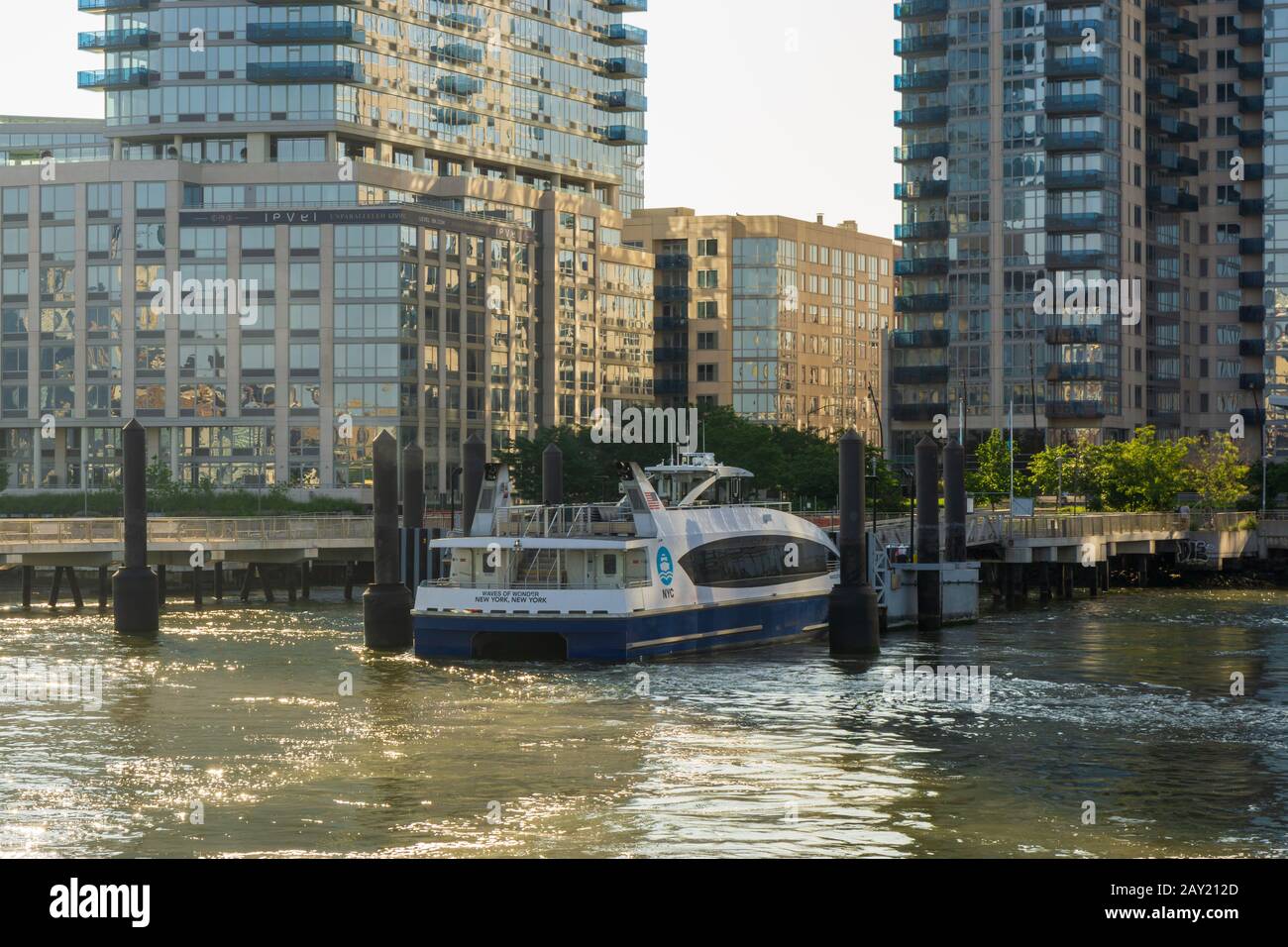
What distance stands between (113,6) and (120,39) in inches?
122

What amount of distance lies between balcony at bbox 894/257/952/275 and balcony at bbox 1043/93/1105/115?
57.5 feet

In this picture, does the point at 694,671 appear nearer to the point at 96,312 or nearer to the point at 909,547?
the point at 909,547

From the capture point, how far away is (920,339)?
189625mm

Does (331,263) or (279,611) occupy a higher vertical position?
(331,263)

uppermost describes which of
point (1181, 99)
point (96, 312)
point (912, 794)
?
point (1181, 99)

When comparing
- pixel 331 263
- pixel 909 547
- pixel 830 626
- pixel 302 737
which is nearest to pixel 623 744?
pixel 302 737

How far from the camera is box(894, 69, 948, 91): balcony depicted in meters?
184

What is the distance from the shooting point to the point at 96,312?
172 metres

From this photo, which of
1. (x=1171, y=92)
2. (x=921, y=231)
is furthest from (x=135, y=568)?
(x=1171, y=92)

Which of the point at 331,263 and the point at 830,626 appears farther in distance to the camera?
the point at 331,263

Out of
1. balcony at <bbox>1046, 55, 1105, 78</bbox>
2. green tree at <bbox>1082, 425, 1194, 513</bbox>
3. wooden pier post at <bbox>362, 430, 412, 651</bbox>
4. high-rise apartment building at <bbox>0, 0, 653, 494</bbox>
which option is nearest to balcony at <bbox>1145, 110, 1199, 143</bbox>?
balcony at <bbox>1046, 55, 1105, 78</bbox>
